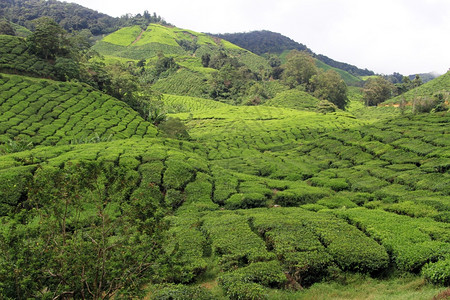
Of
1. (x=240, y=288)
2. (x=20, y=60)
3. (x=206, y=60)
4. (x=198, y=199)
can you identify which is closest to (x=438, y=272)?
(x=240, y=288)

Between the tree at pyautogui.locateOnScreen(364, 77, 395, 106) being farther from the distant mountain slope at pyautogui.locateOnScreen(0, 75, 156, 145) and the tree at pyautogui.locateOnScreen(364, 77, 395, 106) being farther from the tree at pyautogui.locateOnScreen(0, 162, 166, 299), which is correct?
the tree at pyautogui.locateOnScreen(0, 162, 166, 299)

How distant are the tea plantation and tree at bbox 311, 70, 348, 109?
2077 inches

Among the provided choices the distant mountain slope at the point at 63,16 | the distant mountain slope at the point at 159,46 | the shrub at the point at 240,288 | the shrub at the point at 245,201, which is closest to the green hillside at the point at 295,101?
the distant mountain slope at the point at 159,46

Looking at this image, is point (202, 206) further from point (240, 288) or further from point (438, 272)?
point (438, 272)

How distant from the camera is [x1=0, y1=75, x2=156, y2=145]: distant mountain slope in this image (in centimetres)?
3181

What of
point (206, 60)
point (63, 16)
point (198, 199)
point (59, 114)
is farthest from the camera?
point (63, 16)

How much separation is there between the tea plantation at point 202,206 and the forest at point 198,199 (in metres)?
0.08

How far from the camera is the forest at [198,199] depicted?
8.50 meters

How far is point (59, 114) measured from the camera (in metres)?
37.2

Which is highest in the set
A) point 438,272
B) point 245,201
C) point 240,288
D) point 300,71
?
point 300,71

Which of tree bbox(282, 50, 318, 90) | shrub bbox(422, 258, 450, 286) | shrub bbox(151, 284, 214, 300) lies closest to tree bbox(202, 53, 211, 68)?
tree bbox(282, 50, 318, 90)

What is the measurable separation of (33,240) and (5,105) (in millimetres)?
35201

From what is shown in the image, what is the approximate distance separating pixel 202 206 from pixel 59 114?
2822cm

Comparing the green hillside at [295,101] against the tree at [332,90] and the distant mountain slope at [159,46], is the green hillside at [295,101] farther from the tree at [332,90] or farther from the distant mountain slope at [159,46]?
the distant mountain slope at [159,46]
